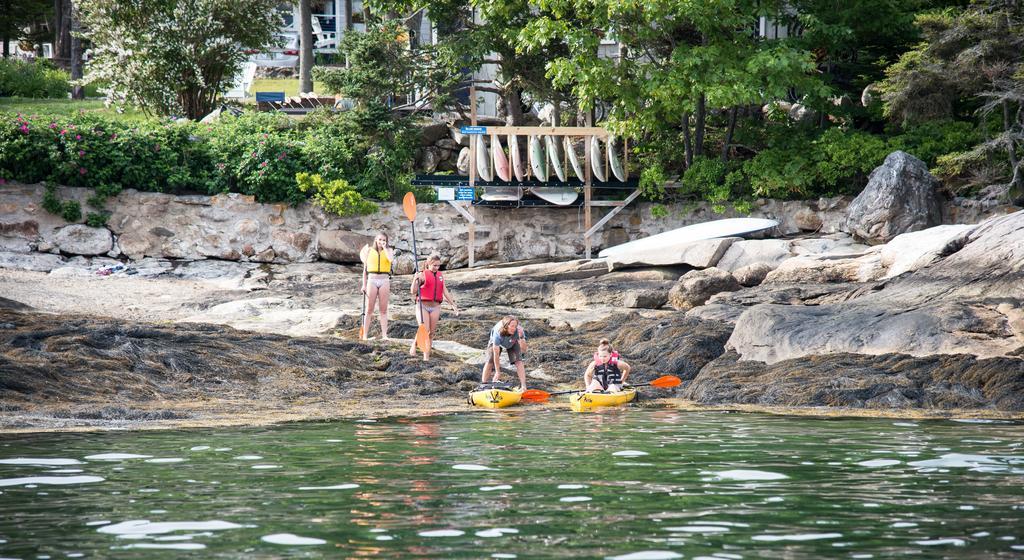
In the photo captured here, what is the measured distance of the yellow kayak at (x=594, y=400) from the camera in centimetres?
1317

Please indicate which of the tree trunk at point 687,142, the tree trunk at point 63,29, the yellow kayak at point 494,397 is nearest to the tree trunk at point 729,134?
the tree trunk at point 687,142

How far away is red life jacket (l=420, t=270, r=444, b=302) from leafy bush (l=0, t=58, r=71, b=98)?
2387 centimetres

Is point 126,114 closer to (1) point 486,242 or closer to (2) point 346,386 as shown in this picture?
(1) point 486,242

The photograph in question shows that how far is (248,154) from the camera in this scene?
2536 centimetres

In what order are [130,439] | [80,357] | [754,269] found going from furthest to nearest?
[754,269]
[80,357]
[130,439]

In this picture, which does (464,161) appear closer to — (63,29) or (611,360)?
(611,360)

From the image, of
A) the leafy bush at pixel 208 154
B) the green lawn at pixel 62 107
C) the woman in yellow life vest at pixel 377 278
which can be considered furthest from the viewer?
the green lawn at pixel 62 107

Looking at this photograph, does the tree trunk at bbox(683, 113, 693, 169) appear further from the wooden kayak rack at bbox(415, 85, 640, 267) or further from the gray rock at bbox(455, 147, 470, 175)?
the gray rock at bbox(455, 147, 470, 175)

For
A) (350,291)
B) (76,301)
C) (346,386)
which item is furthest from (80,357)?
(350,291)

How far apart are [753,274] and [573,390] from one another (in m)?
7.84

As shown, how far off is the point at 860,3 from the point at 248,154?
14.6 m

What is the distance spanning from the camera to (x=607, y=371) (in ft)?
45.8

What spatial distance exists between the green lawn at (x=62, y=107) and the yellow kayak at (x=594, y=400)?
19475 millimetres

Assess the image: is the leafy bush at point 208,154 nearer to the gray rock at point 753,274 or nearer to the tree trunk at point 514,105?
the tree trunk at point 514,105
